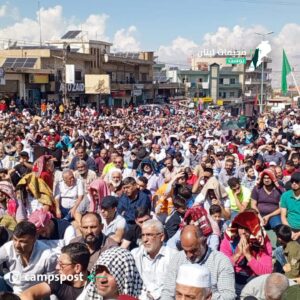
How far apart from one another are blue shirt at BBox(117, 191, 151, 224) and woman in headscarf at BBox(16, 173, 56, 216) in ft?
2.80

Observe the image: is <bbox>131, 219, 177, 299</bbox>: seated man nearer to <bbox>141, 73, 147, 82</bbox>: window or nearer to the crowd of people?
the crowd of people

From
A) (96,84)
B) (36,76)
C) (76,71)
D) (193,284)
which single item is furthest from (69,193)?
(76,71)

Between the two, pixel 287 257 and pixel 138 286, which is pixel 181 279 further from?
pixel 287 257

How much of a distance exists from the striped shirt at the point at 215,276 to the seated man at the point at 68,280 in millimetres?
693

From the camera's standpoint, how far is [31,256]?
195 inches

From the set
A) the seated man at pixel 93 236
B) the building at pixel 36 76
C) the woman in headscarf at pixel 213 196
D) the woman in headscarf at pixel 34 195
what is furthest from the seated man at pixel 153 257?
the building at pixel 36 76

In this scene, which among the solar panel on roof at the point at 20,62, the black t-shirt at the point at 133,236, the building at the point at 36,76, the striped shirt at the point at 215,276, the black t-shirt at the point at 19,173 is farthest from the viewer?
the solar panel on roof at the point at 20,62

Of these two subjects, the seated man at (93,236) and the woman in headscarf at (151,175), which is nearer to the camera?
the seated man at (93,236)

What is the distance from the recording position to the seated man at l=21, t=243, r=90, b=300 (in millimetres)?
4246

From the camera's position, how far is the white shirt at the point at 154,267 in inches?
200

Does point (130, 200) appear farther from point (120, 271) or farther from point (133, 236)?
point (120, 271)

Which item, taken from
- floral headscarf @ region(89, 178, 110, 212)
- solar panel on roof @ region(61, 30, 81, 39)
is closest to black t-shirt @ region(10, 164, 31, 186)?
floral headscarf @ region(89, 178, 110, 212)

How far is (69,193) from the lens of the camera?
802 cm

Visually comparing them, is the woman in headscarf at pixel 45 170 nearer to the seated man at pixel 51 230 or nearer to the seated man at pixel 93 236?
the seated man at pixel 51 230
